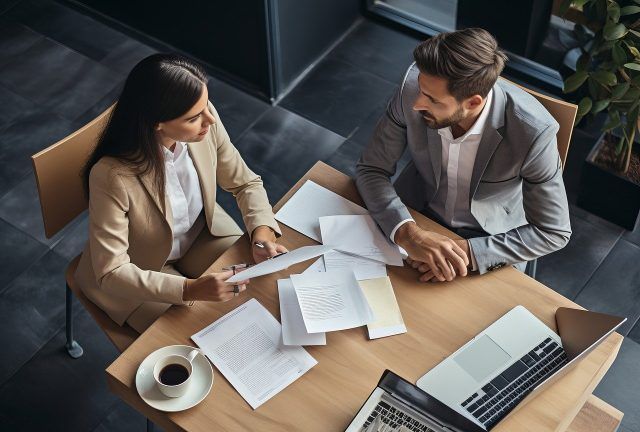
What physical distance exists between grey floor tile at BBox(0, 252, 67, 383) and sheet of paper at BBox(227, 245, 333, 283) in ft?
4.19

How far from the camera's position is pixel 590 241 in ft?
10.7

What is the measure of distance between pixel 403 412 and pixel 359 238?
0.56 metres

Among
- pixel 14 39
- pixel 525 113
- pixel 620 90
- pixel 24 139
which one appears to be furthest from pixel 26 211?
pixel 620 90

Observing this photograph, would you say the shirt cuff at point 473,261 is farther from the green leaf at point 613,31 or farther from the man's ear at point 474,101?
the green leaf at point 613,31

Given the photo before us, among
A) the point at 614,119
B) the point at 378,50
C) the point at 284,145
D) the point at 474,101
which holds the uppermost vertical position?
the point at 474,101

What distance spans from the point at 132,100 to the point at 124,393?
71 centimetres

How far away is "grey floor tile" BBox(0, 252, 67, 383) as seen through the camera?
2945 millimetres

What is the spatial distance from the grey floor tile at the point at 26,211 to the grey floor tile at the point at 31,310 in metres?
0.11

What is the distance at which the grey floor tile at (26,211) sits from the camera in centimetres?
327

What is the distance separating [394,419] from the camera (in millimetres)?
1799

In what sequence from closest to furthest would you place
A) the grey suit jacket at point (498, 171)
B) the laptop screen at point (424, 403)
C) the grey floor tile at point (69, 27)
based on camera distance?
the laptop screen at point (424, 403) < the grey suit jacket at point (498, 171) < the grey floor tile at point (69, 27)

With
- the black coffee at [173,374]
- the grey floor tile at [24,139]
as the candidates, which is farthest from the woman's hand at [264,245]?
the grey floor tile at [24,139]

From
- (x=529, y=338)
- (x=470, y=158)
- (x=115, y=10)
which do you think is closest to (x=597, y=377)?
(x=529, y=338)

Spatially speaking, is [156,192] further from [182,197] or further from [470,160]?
[470,160]
